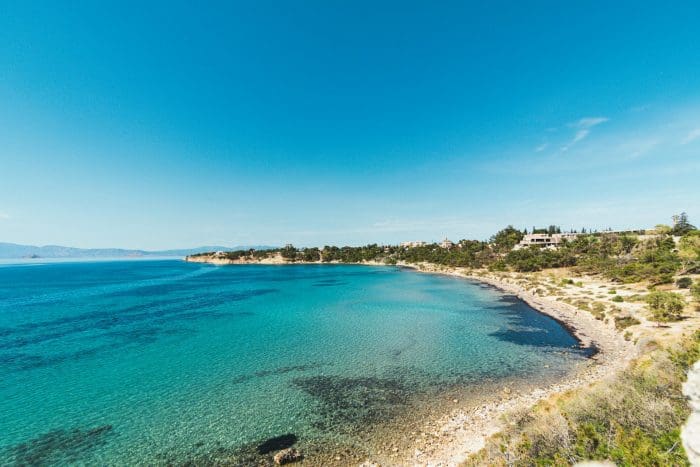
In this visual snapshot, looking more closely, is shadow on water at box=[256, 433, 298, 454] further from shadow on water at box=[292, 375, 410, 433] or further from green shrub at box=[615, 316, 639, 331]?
green shrub at box=[615, 316, 639, 331]

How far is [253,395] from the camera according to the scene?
19.2 m

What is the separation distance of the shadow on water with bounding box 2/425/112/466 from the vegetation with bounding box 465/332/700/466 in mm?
17858

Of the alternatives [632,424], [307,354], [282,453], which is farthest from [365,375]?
[632,424]

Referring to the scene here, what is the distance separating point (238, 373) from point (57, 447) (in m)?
10.2

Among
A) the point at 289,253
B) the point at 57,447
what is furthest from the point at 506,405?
the point at 289,253

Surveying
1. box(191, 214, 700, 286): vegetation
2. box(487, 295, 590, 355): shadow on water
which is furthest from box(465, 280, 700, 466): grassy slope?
box(191, 214, 700, 286): vegetation

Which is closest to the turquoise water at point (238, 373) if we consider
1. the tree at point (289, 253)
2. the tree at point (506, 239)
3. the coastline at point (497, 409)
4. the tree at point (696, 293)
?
the coastline at point (497, 409)

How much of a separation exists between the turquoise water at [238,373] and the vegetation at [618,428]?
287 inches

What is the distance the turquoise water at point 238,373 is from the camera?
48.3 ft

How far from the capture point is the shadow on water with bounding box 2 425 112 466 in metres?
13.5

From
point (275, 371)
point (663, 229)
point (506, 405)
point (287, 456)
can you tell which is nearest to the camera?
point (287, 456)

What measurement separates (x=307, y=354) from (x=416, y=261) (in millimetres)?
128018

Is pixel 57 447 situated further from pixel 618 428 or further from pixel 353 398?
pixel 618 428

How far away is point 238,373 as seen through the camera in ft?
75.0
